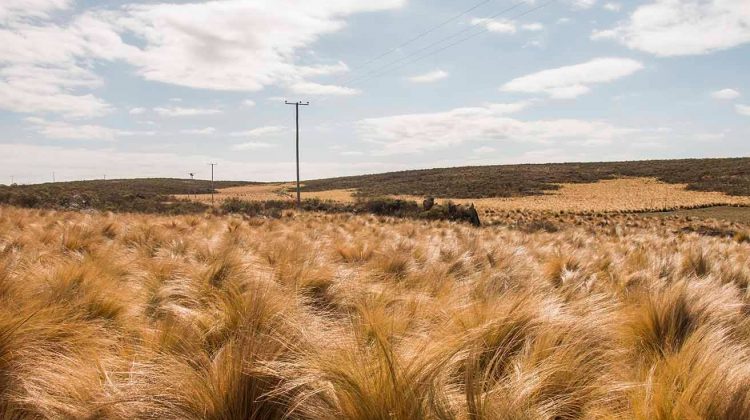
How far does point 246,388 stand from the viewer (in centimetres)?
183

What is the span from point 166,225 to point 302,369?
9936 mm

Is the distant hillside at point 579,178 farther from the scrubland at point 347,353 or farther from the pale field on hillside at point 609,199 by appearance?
the scrubland at point 347,353

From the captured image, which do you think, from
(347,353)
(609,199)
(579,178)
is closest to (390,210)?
(347,353)

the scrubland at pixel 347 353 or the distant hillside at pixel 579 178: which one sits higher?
the distant hillside at pixel 579 178

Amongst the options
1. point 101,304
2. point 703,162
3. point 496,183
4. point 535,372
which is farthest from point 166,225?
point 703,162

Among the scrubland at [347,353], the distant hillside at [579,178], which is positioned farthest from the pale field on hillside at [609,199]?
the scrubland at [347,353]

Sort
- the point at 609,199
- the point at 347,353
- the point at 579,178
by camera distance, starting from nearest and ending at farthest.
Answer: the point at 347,353 → the point at 609,199 → the point at 579,178

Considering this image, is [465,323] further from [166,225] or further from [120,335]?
[166,225]

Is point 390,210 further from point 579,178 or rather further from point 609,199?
point 579,178

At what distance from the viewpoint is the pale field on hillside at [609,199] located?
155 feet

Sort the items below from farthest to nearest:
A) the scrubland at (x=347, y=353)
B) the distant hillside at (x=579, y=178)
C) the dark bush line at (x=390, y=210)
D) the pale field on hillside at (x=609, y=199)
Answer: the distant hillside at (x=579, y=178), the pale field on hillside at (x=609, y=199), the dark bush line at (x=390, y=210), the scrubland at (x=347, y=353)

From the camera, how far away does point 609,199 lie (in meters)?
57.2

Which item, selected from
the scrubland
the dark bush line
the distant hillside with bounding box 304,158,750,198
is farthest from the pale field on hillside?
the scrubland

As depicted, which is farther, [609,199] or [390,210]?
[609,199]
